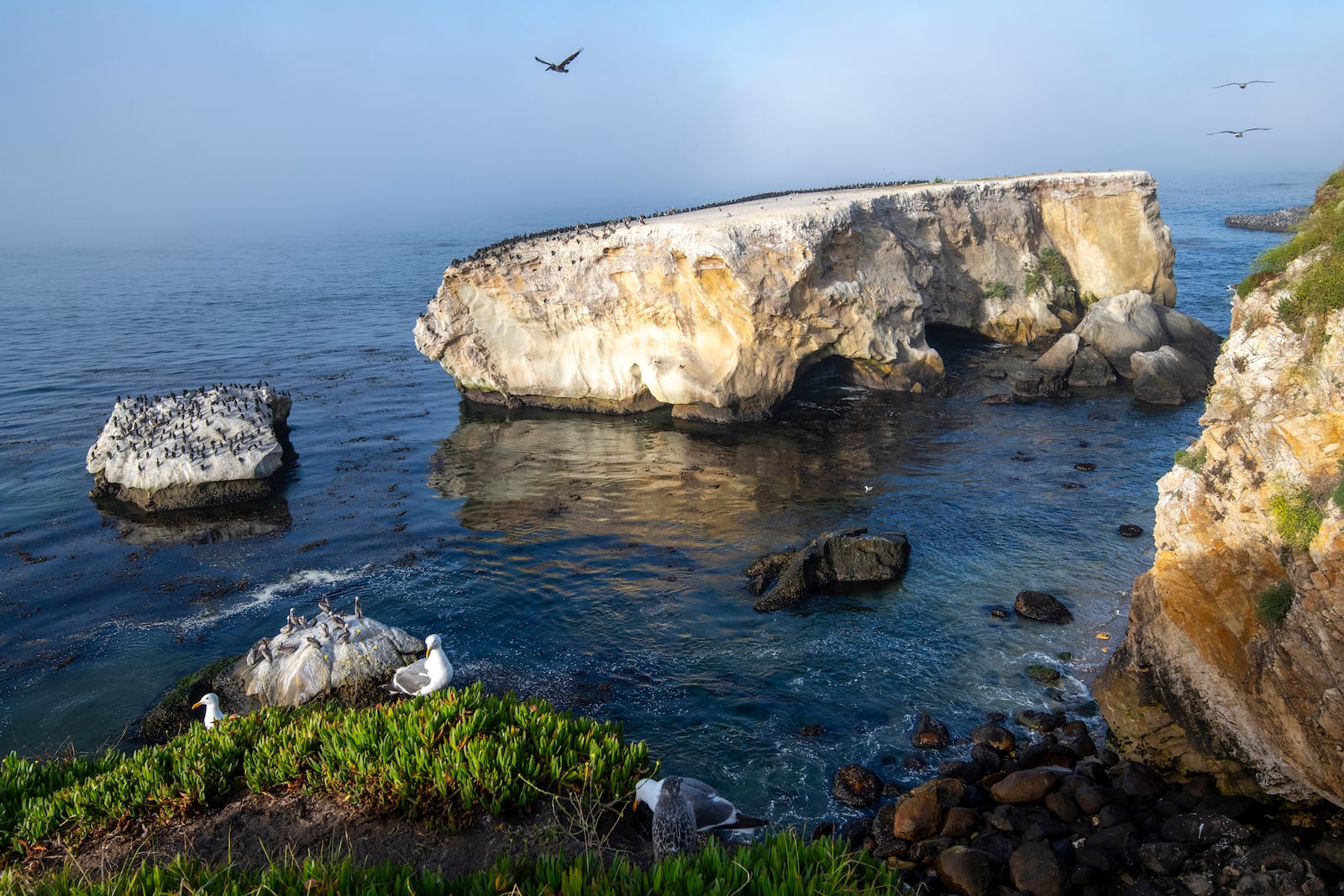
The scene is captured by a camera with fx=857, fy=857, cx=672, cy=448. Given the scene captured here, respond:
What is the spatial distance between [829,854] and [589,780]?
3.78m

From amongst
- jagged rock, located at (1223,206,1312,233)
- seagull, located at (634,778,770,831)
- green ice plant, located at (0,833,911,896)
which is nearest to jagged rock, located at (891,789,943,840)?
seagull, located at (634,778,770,831)

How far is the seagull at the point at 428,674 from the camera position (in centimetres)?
1753

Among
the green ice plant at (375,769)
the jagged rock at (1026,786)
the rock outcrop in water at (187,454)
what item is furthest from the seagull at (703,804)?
the rock outcrop in water at (187,454)

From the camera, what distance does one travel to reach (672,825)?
9883mm

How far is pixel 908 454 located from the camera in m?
34.6

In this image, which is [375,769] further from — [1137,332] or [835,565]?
[1137,332]

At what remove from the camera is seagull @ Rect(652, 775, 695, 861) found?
32.4 feet

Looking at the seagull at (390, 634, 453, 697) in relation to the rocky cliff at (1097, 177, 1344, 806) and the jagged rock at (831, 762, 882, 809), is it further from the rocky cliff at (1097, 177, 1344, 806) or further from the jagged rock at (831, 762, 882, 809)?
the rocky cliff at (1097, 177, 1344, 806)

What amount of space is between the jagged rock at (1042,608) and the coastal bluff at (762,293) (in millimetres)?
18240

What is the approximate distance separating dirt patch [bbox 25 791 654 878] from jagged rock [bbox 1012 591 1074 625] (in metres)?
14.3

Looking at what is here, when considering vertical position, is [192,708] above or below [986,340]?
below

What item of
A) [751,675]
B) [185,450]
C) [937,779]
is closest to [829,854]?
[937,779]

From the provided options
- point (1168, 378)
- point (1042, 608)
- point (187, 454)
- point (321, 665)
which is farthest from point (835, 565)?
point (187, 454)

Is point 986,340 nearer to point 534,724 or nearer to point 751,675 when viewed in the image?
point 751,675
